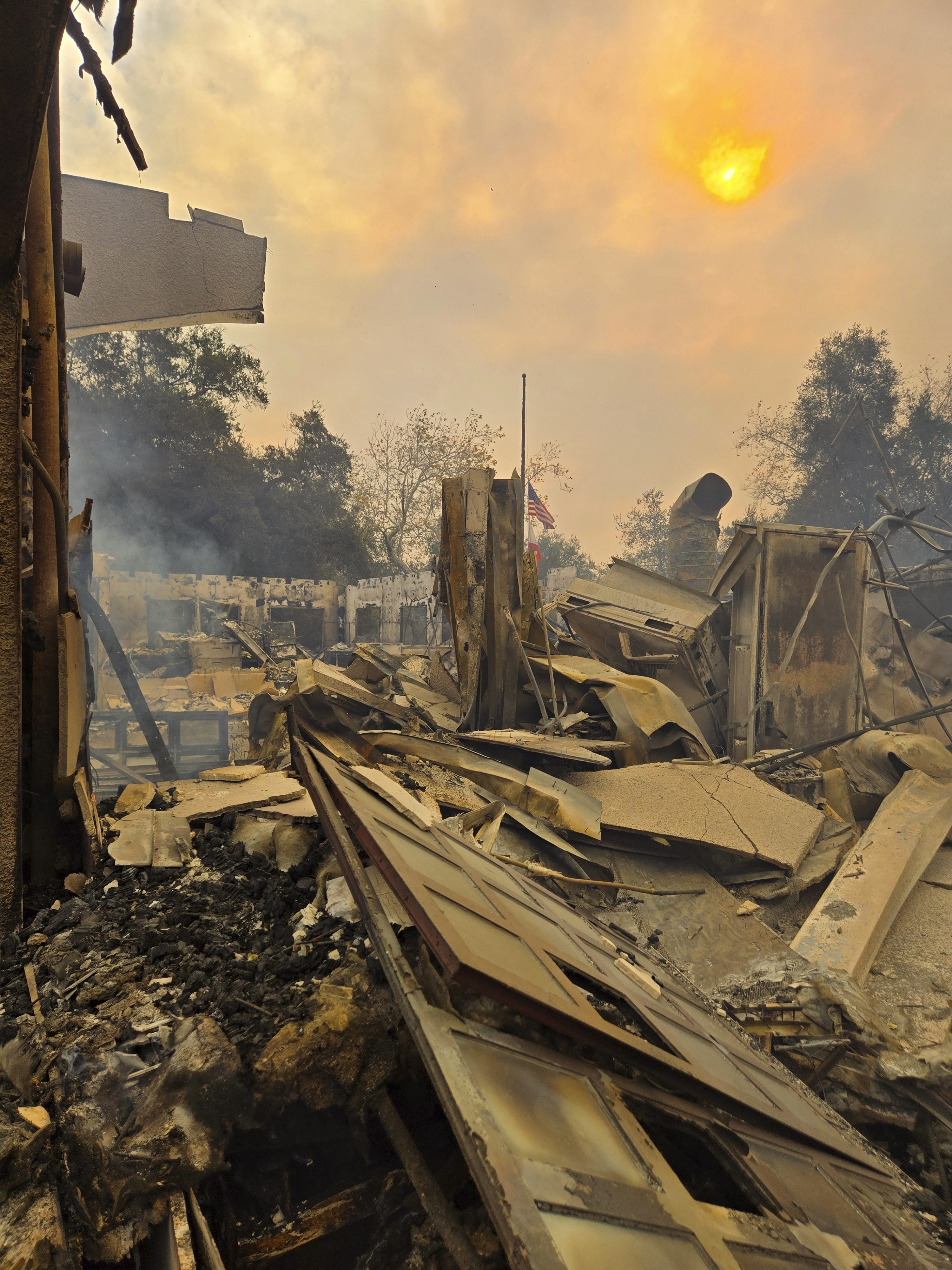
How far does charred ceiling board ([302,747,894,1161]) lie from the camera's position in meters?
1.32

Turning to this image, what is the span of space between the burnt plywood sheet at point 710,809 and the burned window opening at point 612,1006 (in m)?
2.22

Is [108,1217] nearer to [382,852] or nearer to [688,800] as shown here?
[382,852]

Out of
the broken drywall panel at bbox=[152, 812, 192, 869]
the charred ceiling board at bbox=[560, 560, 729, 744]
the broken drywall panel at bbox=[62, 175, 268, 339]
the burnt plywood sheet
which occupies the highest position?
the broken drywall panel at bbox=[62, 175, 268, 339]

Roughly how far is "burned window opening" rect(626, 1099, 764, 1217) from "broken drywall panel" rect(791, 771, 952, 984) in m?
1.82

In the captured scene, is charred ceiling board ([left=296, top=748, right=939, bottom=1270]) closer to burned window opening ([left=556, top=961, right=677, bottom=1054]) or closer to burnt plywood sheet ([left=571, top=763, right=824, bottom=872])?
burned window opening ([left=556, top=961, right=677, bottom=1054])

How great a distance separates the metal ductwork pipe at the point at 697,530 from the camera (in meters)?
12.9

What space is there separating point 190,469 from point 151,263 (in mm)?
21712

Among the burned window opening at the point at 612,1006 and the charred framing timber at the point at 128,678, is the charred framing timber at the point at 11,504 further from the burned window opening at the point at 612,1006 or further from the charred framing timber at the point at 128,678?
the burned window opening at the point at 612,1006

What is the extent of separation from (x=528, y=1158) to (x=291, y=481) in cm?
2990

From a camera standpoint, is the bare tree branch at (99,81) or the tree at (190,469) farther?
the tree at (190,469)

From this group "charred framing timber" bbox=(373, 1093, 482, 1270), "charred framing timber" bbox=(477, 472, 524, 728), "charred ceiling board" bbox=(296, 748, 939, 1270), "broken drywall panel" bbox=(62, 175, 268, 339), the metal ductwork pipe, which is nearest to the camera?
"charred ceiling board" bbox=(296, 748, 939, 1270)

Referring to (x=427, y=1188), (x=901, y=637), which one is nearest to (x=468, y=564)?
(x=427, y=1188)

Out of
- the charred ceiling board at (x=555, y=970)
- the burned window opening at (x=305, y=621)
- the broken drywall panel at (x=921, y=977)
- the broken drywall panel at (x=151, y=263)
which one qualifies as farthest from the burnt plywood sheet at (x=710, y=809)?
the burned window opening at (x=305, y=621)

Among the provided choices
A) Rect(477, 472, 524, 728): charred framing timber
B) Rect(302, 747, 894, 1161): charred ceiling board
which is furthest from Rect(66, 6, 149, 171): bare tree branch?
Rect(477, 472, 524, 728): charred framing timber
